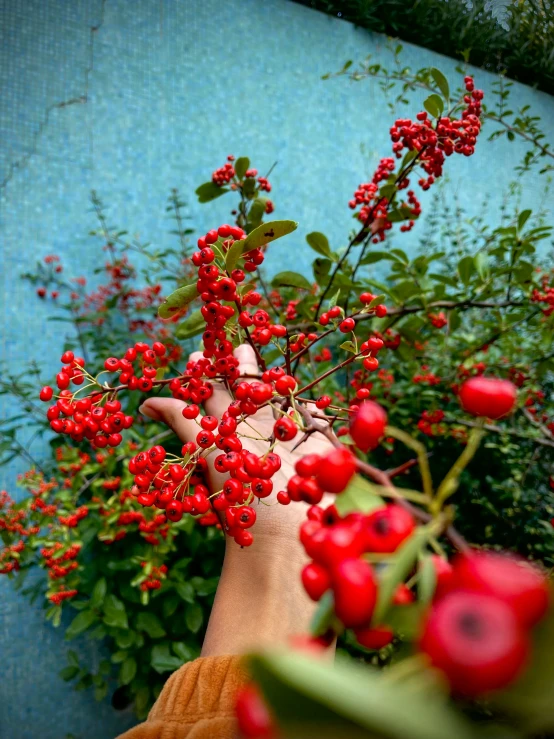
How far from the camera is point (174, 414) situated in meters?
0.81

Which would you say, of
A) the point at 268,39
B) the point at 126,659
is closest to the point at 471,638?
the point at 126,659

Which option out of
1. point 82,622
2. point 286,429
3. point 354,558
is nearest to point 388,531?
point 354,558

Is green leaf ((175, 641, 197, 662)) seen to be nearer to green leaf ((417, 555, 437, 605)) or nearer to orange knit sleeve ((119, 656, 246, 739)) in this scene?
orange knit sleeve ((119, 656, 246, 739))

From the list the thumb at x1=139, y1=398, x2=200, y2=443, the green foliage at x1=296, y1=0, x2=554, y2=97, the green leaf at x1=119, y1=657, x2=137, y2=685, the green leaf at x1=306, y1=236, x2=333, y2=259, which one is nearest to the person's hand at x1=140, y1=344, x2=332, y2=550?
the thumb at x1=139, y1=398, x2=200, y2=443

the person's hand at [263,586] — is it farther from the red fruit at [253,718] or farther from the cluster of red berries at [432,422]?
the cluster of red berries at [432,422]

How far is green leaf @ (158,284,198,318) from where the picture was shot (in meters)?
0.61

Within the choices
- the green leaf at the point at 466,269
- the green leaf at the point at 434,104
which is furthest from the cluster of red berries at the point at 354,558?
the green leaf at the point at 466,269

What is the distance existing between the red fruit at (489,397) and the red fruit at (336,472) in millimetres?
71

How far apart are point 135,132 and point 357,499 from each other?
205 cm

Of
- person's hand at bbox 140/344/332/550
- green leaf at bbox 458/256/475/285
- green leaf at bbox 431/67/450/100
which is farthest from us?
green leaf at bbox 458/256/475/285

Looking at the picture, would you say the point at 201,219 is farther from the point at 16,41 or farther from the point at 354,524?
the point at 354,524

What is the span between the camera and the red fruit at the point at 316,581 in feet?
0.69

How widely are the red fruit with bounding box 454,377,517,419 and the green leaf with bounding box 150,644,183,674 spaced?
1262mm

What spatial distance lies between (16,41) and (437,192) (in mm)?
1941
